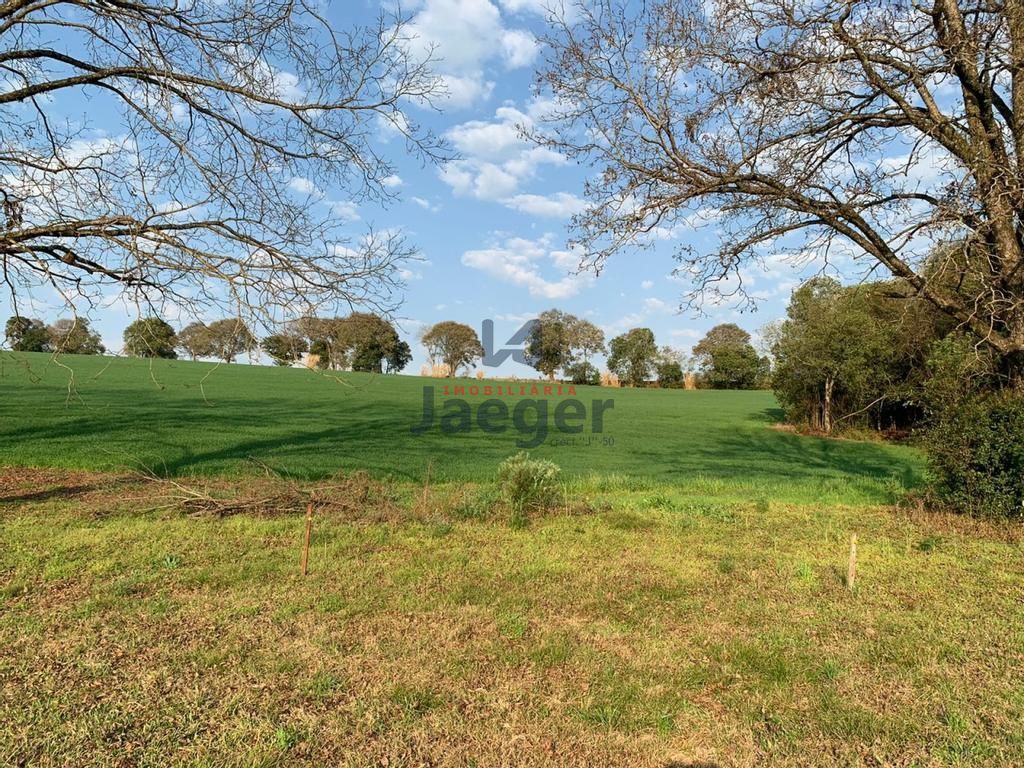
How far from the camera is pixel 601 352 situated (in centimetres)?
9838

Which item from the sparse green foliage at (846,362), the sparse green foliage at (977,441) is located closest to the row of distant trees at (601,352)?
the sparse green foliage at (846,362)

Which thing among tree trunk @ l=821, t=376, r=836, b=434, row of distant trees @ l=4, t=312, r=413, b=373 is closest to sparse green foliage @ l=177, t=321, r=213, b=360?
A: row of distant trees @ l=4, t=312, r=413, b=373

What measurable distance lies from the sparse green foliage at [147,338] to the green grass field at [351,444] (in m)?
0.66

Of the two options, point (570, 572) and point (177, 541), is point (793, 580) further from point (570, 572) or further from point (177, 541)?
point (177, 541)

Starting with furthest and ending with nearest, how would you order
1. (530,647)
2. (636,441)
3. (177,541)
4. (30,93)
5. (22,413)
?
(636,441)
(22,413)
(30,93)
(177,541)
(530,647)

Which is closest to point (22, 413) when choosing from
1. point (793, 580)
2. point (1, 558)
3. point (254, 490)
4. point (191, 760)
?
point (254, 490)

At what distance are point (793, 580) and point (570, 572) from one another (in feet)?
7.59

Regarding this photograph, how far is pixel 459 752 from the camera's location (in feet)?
9.38

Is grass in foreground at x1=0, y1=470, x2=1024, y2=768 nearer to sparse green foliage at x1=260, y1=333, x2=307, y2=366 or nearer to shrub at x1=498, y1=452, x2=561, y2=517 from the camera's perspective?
shrub at x1=498, y1=452, x2=561, y2=517

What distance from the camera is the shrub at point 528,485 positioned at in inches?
330

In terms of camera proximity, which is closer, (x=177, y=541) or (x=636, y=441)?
(x=177, y=541)

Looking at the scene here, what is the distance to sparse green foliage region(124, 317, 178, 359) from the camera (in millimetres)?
6883
